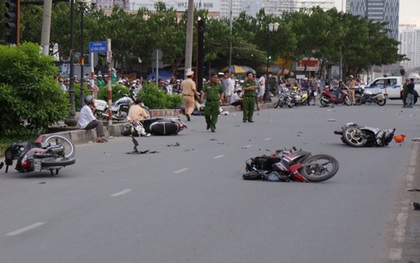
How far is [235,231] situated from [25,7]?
4589cm

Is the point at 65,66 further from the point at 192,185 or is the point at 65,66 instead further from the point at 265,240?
the point at 265,240

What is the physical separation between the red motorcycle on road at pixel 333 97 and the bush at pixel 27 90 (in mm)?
29369

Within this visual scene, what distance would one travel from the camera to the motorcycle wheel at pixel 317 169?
13312 millimetres

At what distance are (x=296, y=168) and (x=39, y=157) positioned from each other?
4.22 m

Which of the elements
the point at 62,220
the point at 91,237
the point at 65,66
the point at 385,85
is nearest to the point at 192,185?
the point at 62,220

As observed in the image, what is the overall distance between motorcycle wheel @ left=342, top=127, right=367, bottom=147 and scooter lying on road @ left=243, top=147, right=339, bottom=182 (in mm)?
6248

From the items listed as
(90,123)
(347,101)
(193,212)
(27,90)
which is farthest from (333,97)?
(193,212)

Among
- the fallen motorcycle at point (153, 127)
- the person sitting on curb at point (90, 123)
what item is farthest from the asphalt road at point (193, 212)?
the fallen motorcycle at point (153, 127)

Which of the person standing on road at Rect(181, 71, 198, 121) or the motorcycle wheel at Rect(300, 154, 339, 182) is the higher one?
the person standing on road at Rect(181, 71, 198, 121)

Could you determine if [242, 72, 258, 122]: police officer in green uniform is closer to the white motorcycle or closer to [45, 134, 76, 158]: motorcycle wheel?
the white motorcycle

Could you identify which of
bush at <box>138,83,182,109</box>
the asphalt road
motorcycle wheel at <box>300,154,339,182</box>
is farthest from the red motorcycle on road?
motorcycle wheel at <box>300,154,339,182</box>

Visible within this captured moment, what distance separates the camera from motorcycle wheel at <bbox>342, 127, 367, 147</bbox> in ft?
64.7

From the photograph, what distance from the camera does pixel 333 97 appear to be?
48844 millimetres

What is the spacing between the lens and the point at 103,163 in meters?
16.3
